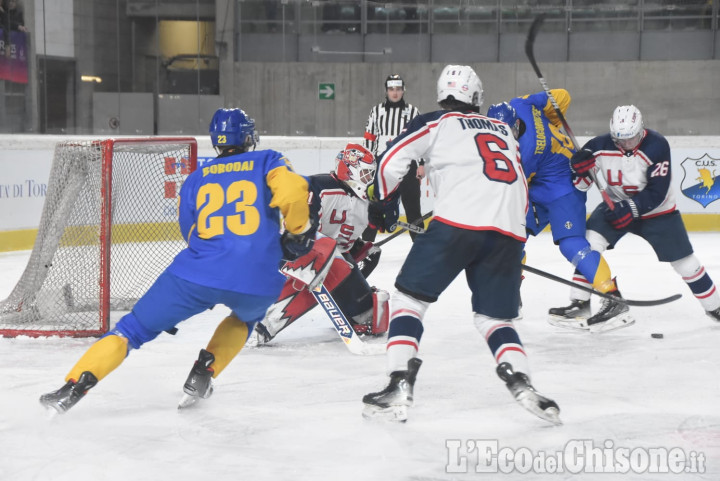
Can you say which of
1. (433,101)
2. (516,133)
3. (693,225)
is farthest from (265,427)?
(433,101)

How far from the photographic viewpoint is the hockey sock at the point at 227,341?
8.95 feet

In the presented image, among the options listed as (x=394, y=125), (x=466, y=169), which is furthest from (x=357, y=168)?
(x=394, y=125)

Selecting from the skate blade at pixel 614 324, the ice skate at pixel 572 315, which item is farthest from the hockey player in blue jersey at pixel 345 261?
the skate blade at pixel 614 324

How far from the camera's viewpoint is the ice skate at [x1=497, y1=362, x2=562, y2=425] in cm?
251

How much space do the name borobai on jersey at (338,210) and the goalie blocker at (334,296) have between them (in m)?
0.10

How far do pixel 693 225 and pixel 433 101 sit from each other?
3.69 m

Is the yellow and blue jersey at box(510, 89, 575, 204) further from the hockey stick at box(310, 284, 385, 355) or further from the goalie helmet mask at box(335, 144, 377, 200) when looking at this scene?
the hockey stick at box(310, 284, 385, 355)

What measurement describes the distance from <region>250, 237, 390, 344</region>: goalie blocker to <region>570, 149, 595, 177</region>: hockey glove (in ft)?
3.47

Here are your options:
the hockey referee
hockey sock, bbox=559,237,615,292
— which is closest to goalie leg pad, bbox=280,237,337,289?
hockey sock, bbox=559,237,615,292

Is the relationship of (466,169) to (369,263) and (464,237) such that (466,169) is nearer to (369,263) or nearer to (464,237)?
(464,237)

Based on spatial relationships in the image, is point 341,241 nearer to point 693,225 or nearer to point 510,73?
point 693,225

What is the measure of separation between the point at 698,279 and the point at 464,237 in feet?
6.47

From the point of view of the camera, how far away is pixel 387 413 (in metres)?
2.62

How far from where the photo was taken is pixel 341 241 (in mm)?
3814
